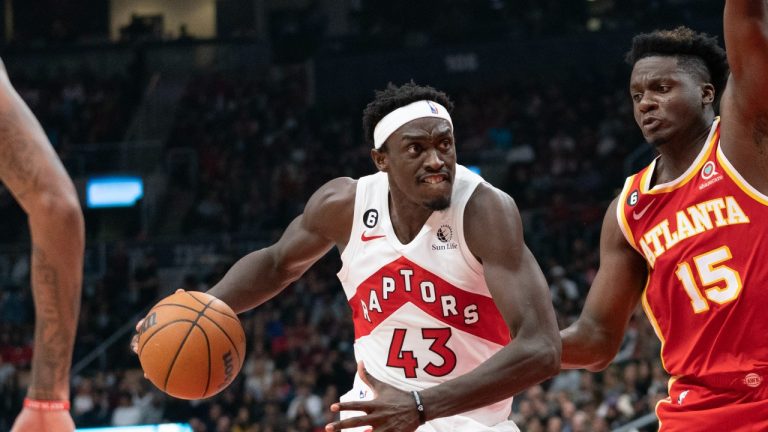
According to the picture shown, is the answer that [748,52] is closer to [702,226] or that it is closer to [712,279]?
[702,226]

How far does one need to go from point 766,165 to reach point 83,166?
18372 millimetres

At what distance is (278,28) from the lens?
2494 centimetres

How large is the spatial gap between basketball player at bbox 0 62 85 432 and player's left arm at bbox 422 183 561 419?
1.75 metres

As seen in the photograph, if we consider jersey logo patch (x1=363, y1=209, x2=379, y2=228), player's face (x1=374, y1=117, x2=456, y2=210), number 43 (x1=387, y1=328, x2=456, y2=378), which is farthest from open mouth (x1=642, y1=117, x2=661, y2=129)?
jersey logo patch (x1=363, y1=209, x2=379, y2=228)

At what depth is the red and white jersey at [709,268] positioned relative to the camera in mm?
3889

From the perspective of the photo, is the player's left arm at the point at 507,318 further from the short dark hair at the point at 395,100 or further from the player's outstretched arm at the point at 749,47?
the player's outstretched arm at the point at 749,47

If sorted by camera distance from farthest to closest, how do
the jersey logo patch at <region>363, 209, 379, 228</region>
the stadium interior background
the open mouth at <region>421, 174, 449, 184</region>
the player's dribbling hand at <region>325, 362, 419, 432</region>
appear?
1. the stadium interior background
2. the jersey logo patch at <region>363, 209, 379, 228</region>
3. the open mouth at <region>421, 174, 449, 184</region>
4. the player's dribbling hand at <region>325, 362, 419, 432</region>

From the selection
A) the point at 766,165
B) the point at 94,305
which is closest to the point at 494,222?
the point at 766,165

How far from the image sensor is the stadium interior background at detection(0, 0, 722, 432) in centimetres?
1573

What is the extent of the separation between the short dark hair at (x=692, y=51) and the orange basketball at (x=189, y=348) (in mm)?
2102

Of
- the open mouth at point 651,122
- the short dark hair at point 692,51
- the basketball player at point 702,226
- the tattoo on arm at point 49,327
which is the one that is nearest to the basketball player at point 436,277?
the basketball player at point 702,226

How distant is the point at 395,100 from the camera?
491cm

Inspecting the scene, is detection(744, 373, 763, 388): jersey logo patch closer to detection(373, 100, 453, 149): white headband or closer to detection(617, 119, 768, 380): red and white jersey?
detection(617, 119, 768, 380): red and white jersey

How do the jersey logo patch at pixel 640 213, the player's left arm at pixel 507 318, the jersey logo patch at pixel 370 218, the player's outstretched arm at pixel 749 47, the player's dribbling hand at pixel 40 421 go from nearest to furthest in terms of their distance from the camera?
the player's dribbling hand at pixel 40 421, the player's outstretched arm at pixel 749 47, the player's left arm at pixel 507 318, the jersey logo patch at pixel 640 213, the jersey logo patch at pixel 370 218
